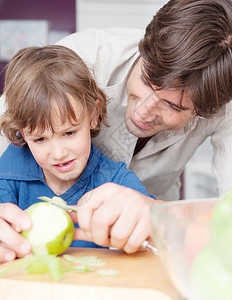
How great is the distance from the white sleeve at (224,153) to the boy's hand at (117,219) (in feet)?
2.45

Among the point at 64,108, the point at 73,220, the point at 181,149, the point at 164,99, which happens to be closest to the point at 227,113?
the point at 181,149

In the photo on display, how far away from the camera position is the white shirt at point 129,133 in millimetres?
1333

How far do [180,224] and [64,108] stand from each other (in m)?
0.67

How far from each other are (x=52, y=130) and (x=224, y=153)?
648 mm

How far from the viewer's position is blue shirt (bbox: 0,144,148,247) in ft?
3.75

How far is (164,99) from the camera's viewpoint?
1.05 meters

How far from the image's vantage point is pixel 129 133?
133cm

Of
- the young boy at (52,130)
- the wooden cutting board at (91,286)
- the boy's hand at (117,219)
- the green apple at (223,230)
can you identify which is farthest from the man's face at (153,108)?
the green apple at (223,230)

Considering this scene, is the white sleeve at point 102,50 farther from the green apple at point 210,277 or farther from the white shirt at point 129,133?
the green apple at point 210,277

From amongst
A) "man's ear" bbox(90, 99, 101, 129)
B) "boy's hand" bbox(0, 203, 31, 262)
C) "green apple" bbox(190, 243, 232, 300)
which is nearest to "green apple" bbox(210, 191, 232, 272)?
"green apple" bbox(190, 243, 232, 300)

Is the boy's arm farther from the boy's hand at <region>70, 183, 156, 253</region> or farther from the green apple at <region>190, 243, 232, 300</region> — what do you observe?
the green apple at <region>190, 243, 232, 300</region>

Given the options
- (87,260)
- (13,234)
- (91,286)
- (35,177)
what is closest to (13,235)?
(13,234)

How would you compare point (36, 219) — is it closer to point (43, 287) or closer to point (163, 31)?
point (43, 287)

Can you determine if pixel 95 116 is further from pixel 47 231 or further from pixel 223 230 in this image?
pixel 223 230
